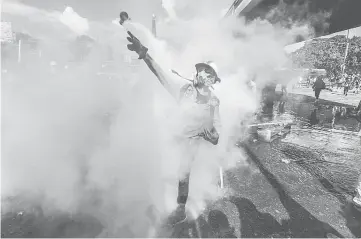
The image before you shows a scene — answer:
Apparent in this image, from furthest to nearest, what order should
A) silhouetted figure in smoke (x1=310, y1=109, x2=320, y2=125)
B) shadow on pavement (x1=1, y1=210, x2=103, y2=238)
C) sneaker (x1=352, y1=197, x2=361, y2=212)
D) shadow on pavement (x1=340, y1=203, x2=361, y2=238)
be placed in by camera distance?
silhouetted figure in smoke (x1=310, y1=109, x2=320, y2=125), sneaker (x1=352, y1=197, x2=361, y2=212), shadow on pavement (x1=340, y1=203, x2=361, y2=238), shadow on pavement (x1=1, y1=210, x2=103, y2=238)

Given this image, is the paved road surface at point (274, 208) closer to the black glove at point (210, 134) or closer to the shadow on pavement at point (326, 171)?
the shadow on pavement at point (326, 171)

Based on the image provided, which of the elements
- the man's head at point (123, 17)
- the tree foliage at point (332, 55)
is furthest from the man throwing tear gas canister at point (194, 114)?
the tree foliage at point (332, 55)

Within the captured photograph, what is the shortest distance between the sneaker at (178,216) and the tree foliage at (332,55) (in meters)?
30.9

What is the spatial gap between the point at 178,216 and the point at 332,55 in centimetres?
5514

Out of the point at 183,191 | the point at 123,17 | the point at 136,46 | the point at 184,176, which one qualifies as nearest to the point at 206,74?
the point at 136,46

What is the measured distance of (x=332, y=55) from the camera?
149 ft

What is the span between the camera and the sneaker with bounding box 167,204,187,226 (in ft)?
8.65

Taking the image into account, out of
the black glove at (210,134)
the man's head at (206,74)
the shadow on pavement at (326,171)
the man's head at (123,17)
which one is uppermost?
the man's head at (123,17)

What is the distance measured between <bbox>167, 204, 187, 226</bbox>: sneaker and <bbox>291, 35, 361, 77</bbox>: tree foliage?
30.9m

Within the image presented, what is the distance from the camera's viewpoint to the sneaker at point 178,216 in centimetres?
264

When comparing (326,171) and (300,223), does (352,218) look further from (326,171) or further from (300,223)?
(326,171)

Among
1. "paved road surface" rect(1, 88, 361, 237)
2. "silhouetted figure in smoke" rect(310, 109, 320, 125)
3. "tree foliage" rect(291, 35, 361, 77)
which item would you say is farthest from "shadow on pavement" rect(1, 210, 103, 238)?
"tree foliage" rect(291, 35, 361, 77)

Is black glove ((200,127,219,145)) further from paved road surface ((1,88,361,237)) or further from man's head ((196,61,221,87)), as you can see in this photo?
paved road surface ((1,88,361,237))

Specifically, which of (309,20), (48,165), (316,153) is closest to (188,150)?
(48,165)
